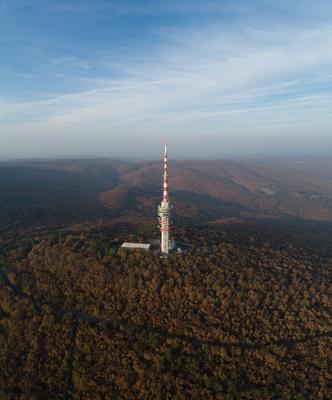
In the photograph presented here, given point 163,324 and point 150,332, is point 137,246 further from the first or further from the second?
point 150,332

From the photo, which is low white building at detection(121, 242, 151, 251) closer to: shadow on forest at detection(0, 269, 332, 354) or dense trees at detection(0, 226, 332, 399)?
dense trees at detection(0, 226, 332, 399)

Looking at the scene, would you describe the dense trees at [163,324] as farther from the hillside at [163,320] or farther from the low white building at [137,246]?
the low white building at [137,246]

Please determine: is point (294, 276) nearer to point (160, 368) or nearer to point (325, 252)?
point (325, 252)

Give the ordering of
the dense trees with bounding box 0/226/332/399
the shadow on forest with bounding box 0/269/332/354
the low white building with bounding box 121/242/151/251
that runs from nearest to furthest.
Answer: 1. the dense trees with bounding box 0/226/332/399
2. the shadow on forest with bounding box 0/269/332/354
3. the low white building with bounding box 121/242/151/251

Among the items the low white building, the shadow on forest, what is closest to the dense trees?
the shadow on forest

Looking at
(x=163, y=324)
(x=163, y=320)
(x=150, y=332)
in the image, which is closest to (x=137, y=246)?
(x=163, y=320)

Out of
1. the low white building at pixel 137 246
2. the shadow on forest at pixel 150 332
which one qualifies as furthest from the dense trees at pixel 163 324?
the low white building at pixel 137 246


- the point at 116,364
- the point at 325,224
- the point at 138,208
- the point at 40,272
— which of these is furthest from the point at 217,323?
the point at 325,224

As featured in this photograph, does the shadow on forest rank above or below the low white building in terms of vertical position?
below
